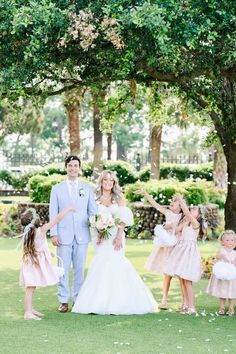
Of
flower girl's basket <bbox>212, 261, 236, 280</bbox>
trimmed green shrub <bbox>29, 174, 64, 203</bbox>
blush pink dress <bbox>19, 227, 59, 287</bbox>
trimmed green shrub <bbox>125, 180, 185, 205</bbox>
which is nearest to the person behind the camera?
blush pink dress <bbox>19, 227, 59, 287</bbox>

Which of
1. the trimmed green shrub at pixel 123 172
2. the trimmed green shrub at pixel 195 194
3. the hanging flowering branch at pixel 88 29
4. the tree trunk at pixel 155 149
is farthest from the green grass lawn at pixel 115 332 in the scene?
the trimmed green shrub at pixel 123 172

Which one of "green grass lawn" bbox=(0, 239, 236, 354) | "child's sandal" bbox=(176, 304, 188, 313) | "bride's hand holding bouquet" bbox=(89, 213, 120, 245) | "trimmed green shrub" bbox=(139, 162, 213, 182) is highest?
"trimmed green shrub" bbox=(139, 162, 213, 182)

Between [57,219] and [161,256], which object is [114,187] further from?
[161,256]

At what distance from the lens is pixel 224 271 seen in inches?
398

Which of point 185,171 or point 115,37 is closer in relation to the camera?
point 115,37

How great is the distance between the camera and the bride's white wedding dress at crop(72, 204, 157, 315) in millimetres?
10289

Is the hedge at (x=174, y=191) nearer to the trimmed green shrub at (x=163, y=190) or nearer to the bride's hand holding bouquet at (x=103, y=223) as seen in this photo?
the trimmed green shrub at (x=163, y=190)

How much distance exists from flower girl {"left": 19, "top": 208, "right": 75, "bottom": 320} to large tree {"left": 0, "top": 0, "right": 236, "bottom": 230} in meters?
1.72

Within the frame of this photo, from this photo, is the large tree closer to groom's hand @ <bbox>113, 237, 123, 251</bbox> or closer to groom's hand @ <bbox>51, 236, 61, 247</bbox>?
groom's hand @ <bbox>51, 236, 61, 247</bbox>

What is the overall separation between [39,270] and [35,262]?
0.11 metres

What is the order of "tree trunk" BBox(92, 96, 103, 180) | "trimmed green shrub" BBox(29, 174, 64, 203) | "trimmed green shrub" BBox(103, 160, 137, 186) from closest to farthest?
"trimmed green shrub" BBox(29, 174, 64, 203) < "tree trunk" BBox(92, 96, 103, 180) < "trimmed green shrub" BBox(103, 160, 137, 186)

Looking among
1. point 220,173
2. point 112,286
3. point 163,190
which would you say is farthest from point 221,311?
point 220,173

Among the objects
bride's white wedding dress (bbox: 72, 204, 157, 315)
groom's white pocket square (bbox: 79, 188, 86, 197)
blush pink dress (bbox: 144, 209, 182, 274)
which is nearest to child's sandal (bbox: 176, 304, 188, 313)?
bride's white wedding dress (bbox: 72, 204, 157, 315)

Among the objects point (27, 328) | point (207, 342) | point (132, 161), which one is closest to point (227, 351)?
point (207, 342)
